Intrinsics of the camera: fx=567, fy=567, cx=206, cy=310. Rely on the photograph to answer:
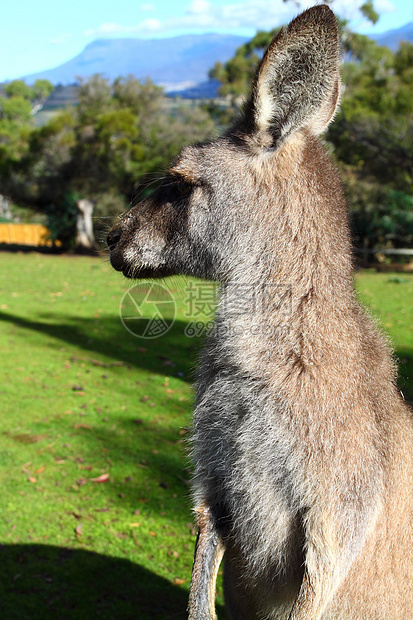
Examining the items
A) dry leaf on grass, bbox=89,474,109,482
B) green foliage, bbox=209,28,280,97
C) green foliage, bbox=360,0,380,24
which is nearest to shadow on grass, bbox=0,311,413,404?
dry leaf on grass, bbox=89,474,109,482

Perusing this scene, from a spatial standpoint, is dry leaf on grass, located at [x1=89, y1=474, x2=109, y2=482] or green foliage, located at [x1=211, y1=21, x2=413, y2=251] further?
green foliage, located at [x1=211, y1=21, x2=413, y2=251]

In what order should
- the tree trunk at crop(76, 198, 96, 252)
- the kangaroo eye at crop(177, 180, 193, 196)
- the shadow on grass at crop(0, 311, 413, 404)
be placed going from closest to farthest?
the kangaroo eye at crop(177, 180, 193, 196), the shadow on grass at crop(0, 311, 413, 404), the tree trunk at crop(76, 198, 96, 252)

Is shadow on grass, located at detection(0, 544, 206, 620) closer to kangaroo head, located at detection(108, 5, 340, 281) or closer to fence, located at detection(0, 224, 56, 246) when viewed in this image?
kangaroo head, located at detection(108, 5, 340, 281)

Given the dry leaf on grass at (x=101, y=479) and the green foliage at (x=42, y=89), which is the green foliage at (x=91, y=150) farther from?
the green foliage at (x=42, y=89)

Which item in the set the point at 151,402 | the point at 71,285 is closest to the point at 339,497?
the point at 151,402

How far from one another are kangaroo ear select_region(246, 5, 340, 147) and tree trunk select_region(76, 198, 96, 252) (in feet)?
65.7

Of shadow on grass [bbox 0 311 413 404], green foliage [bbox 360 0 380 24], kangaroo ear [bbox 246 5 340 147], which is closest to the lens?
kangaroo ear [bbox 246 5 340 147]

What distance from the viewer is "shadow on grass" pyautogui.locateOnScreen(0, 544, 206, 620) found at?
307 cm

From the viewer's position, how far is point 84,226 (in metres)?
21.9

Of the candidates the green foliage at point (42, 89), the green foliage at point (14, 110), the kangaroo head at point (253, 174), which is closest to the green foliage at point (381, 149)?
the kangaroo head at point (253, 174)

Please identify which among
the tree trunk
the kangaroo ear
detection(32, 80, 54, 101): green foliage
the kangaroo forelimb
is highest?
detection(32, 80, 54, 101): green foliage

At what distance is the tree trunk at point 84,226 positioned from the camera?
69.6 feet

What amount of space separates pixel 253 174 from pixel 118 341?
246 inches

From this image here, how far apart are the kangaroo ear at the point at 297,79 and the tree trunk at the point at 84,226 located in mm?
20025
